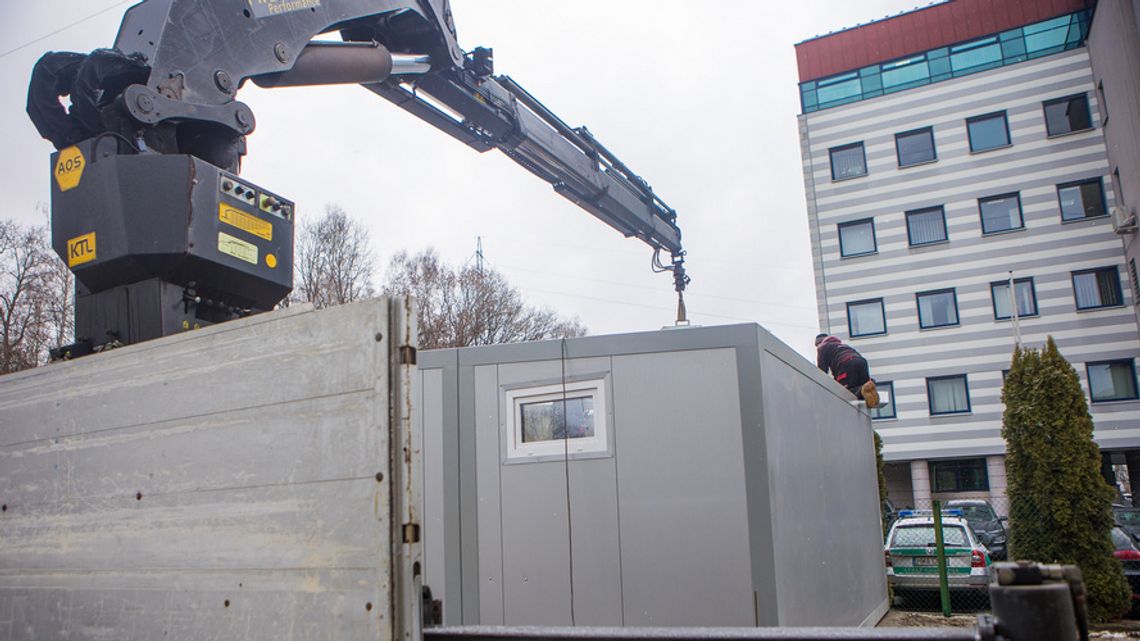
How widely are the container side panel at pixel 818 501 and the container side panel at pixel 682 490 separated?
0.24m

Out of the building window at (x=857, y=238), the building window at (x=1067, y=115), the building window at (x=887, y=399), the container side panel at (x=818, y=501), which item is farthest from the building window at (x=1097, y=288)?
the container side panel at (x=818, y=501)

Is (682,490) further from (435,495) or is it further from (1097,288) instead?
(1097,288)

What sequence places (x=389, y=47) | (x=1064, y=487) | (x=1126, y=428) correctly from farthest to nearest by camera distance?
(x=1126, y=428) → (x=1064, y=487) → (x=389, y=47)

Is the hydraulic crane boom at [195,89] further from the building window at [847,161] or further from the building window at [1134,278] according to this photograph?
the building window at [847,161]

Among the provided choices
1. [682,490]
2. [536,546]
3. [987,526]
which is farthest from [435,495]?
[987,526]

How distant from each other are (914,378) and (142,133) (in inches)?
1103

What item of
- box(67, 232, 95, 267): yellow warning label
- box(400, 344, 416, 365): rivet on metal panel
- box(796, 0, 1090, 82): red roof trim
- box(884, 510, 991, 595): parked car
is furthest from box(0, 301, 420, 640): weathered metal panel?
box(796, 0, 1090, 82): red roof trim

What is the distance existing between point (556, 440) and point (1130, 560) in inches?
434

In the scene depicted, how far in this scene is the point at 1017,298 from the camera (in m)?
27.9

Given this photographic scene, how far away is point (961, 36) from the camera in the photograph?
29.8 metres

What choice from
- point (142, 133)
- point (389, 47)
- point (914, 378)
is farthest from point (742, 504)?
point (914, 378)

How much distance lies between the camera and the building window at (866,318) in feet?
96.8

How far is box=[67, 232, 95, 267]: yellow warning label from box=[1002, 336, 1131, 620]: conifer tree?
12.8 metres

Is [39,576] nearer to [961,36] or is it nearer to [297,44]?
[297,44]
